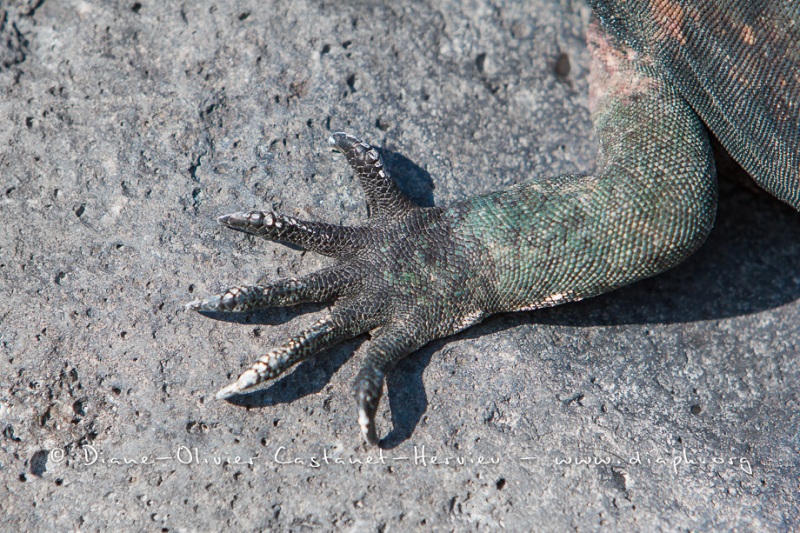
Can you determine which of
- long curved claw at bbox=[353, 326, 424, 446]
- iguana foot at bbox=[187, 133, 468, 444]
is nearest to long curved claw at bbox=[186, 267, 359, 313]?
iguana foot at bbox=[187, 133, 468, 444]

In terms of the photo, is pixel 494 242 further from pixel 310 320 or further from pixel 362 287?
pixel 310 320

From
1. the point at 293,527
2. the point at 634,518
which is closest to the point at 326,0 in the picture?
the point at 293,527

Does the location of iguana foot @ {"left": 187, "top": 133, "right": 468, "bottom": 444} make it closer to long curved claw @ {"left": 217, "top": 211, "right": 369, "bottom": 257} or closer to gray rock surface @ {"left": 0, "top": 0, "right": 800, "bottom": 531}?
long curved claw @ {"left": 217, "top": 211, "right": 369, "bottom": 257}

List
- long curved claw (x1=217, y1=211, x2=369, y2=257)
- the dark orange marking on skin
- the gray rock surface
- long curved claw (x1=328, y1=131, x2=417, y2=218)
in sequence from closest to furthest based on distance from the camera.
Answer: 1. the gray rock surface
2. long curved claw (x1=217, y1=211, x2=369, y2=257)
3. long curved claw (x1=328, y1=131, x2=417, y2=218)
4. the dark orange marking on skin

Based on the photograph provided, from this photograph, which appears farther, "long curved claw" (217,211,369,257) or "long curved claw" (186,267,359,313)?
"long curved claw" (217,211,369,257)

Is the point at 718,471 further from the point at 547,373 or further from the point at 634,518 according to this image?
the point at 547,373

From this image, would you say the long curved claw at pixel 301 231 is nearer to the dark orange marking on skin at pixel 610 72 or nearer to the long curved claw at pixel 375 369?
the long curved claw at pixel 375 369
